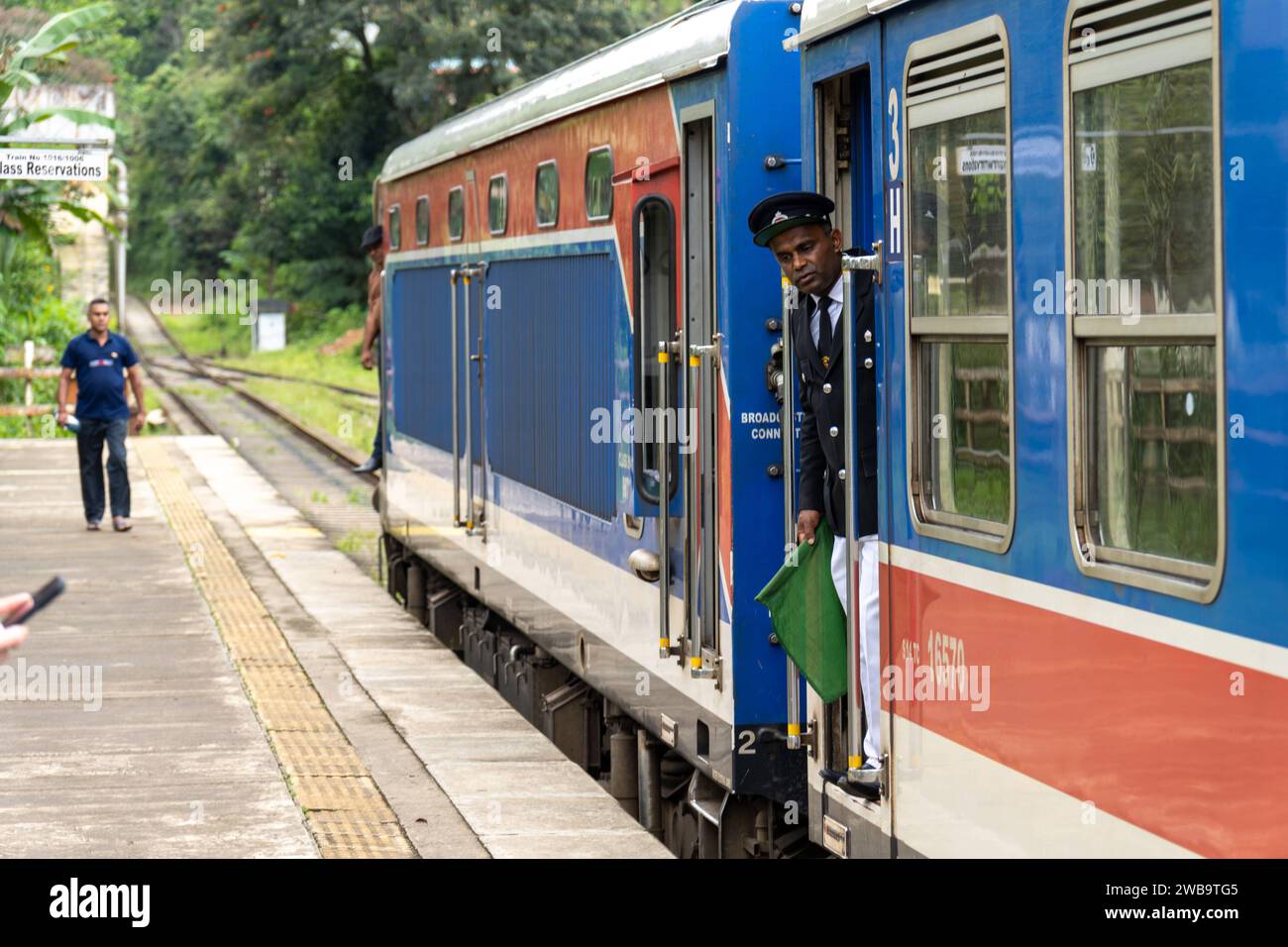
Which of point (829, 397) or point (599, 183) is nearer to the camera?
point (829, 397)

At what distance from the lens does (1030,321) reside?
184 inches

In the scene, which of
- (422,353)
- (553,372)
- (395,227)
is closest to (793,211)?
(553,372)

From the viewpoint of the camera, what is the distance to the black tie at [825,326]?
6086 millimetres

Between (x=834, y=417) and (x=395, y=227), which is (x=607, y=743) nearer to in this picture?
(x=834, y=417)

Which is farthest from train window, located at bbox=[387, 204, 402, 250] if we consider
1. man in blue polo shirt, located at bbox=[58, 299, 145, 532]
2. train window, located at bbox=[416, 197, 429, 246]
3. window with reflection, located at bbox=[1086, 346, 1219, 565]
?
window with reflection, located at bbox=[1086, 346, 1219, 565]

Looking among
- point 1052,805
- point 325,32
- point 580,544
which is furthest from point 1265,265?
point 325,32

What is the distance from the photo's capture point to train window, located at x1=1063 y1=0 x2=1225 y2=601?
389 centimetres

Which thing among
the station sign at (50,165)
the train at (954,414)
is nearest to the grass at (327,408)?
the station sign at (50,165)

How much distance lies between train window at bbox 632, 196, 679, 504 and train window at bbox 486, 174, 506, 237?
2990 millimetres

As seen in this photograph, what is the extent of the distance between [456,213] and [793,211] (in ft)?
21.9

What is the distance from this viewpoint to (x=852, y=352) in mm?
5809

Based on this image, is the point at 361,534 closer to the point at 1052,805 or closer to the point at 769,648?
the point at 769,648

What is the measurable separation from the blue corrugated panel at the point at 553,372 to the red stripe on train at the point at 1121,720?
11.4 ft
